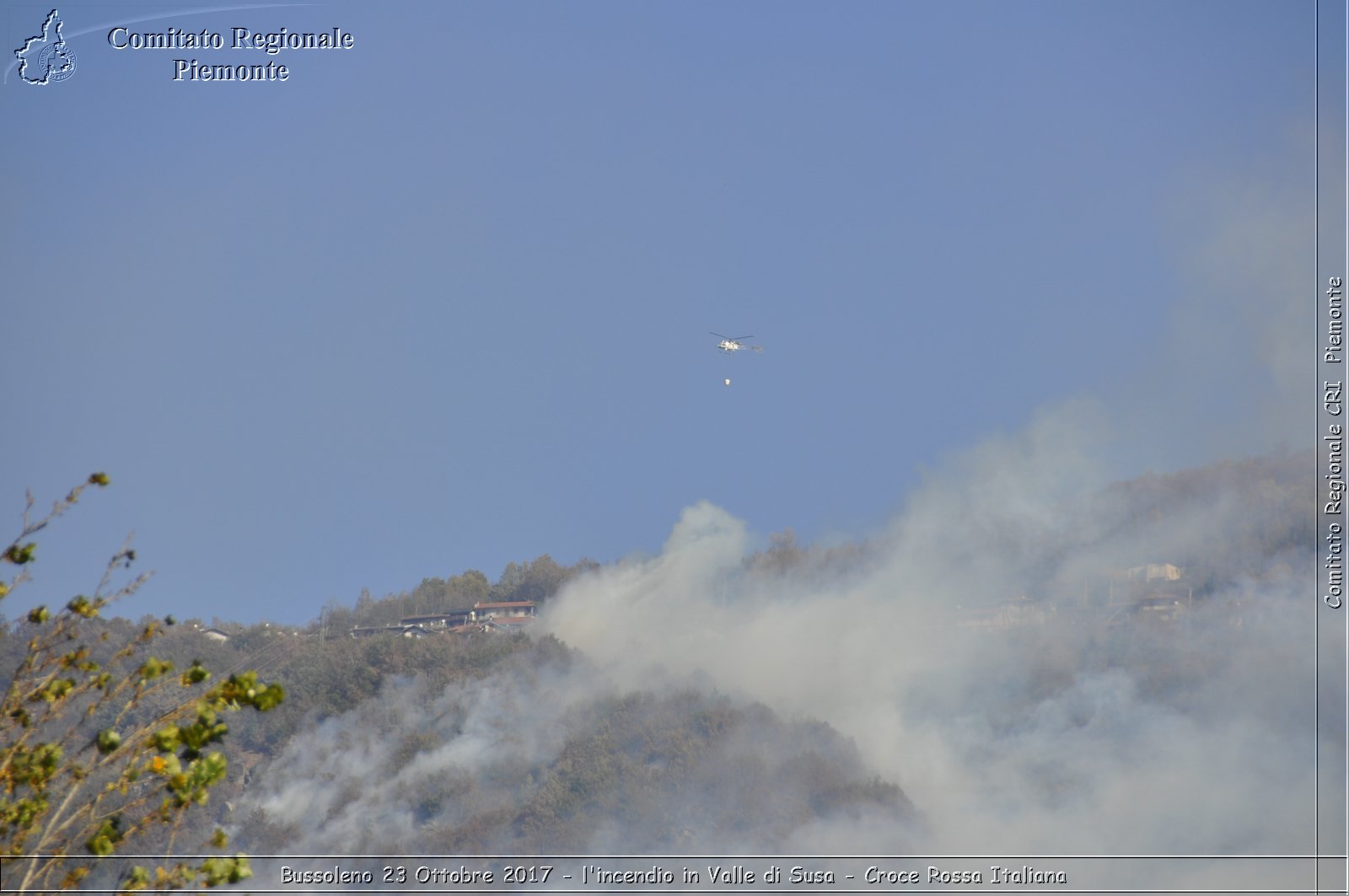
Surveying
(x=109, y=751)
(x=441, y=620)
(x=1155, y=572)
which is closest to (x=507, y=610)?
(x=441, y=620)

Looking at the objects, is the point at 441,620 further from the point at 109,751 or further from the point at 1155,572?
the point at 109,751

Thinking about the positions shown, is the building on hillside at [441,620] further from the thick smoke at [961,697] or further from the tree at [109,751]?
the tree at [109,751]

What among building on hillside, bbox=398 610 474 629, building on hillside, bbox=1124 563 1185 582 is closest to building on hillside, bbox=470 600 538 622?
building on hillside, bbox=398 610 474 629

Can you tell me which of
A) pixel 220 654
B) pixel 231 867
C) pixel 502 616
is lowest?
pixel 231 867

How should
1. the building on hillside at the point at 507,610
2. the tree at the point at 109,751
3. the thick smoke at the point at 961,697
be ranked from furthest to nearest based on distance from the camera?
the building on hillside at the point at 507,610
the thick smoke at the point at 961,697
the tree at the point at 109,751

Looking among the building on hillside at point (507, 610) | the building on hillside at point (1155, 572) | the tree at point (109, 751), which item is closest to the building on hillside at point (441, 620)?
the building on hillside at point (507, 610)

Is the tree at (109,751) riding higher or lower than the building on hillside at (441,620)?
lower

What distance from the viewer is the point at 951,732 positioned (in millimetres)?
89812

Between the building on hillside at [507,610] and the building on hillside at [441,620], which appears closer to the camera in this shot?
the building on hillside at [441,620]

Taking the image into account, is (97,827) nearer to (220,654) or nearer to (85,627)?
(85,627)

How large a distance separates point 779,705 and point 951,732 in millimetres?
11496

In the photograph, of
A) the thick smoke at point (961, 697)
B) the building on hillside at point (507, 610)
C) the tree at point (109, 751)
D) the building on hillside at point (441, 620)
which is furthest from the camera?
the building on hillside at point (507, 610)

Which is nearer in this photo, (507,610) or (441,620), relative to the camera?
(441,620)

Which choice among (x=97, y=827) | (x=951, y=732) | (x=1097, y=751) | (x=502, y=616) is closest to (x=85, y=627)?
(x=502, y=616)
